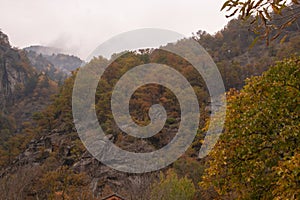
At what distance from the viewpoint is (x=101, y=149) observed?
131ft

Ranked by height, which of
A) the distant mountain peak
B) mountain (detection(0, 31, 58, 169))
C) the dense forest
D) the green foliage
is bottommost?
the green foliage

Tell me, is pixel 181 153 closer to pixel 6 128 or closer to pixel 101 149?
pixel 101 149

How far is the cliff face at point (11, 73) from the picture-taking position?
85.2 m

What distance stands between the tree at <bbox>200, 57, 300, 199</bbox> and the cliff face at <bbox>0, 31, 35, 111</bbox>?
77.1m

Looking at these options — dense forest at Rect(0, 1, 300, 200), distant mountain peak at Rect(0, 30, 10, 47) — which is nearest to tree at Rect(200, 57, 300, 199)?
dense forest at Rect(0, 1, 300, 200)

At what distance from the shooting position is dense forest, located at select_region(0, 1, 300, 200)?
917cm

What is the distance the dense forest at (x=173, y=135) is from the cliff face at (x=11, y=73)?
277 mm

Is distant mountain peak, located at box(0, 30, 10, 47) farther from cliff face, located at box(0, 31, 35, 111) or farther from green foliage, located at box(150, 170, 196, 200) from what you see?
green foliage, located at box(150, 170, 196, 200)

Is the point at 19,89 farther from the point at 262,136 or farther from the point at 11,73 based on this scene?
the point at 262,136

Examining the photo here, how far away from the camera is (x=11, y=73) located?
89.7 m

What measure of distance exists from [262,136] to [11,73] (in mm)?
87707

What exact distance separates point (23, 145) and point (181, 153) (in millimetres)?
A: 26281

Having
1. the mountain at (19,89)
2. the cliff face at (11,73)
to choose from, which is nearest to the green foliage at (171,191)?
the mountain at (19,89)

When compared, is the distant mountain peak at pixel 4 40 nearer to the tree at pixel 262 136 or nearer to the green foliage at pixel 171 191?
the green foliage at pixel 171 191
